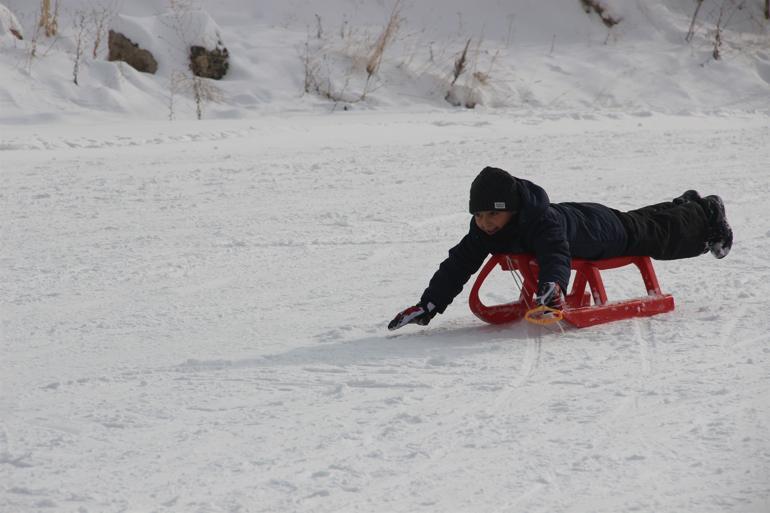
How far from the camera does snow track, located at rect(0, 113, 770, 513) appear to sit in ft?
7.98

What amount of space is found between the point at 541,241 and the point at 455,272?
369 mm

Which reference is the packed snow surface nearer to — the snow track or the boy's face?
the snow track

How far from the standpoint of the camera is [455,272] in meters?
3.86

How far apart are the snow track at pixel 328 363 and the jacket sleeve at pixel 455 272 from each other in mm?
142

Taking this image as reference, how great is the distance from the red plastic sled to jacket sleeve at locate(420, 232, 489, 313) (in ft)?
0.20

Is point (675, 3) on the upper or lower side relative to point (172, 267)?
upper

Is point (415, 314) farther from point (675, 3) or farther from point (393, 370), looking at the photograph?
point (675, 3)

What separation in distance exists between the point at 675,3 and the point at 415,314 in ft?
43.1

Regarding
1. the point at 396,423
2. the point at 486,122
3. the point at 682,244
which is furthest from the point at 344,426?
the point at 486,122

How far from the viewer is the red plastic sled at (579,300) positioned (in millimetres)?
3852

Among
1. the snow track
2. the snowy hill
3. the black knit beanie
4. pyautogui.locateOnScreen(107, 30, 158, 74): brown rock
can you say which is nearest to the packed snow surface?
the snow track

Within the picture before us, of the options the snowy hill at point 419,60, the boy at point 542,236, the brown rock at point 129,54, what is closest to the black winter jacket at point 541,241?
the boy at point 542,236

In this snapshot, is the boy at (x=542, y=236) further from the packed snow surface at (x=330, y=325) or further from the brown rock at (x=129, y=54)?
the brown rock at (x=129, y=54)

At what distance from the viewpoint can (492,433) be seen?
8.97 ft
